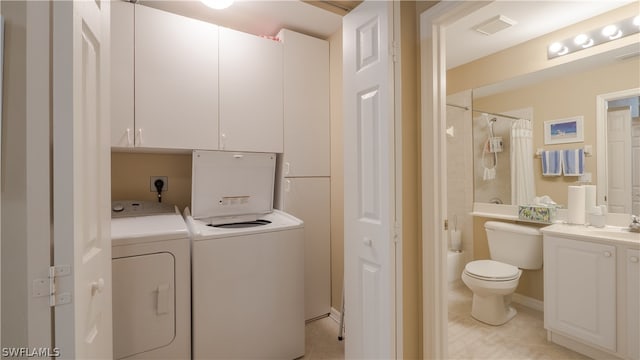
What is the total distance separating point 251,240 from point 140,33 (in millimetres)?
1510

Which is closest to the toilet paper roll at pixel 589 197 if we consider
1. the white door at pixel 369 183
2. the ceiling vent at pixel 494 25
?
the ceiling vent at pixel 494 25

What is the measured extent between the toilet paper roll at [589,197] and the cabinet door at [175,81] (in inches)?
→ 110

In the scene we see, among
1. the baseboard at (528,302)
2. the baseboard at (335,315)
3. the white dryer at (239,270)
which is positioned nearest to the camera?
the white dryer at (239,270)

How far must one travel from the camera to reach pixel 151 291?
1520mm

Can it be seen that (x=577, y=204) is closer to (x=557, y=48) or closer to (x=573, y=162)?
(x=573, y=162)

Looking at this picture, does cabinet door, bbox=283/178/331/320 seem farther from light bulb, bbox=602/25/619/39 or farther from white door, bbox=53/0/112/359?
light bulb, bbox=602/25/619/39

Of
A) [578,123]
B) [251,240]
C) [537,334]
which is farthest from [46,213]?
[578,123]

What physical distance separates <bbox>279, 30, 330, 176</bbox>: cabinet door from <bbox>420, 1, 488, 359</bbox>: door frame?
118 centimetres

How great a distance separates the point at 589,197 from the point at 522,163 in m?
0.62

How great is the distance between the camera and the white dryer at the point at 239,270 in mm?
1664

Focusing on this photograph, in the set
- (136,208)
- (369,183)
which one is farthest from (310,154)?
(136,208)

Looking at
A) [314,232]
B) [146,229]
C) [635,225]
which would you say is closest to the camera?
[146,229]

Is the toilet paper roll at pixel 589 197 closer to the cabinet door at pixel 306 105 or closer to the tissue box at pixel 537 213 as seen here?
the tissue box at pixel 537 213

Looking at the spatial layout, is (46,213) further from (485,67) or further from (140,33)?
(485,67)
